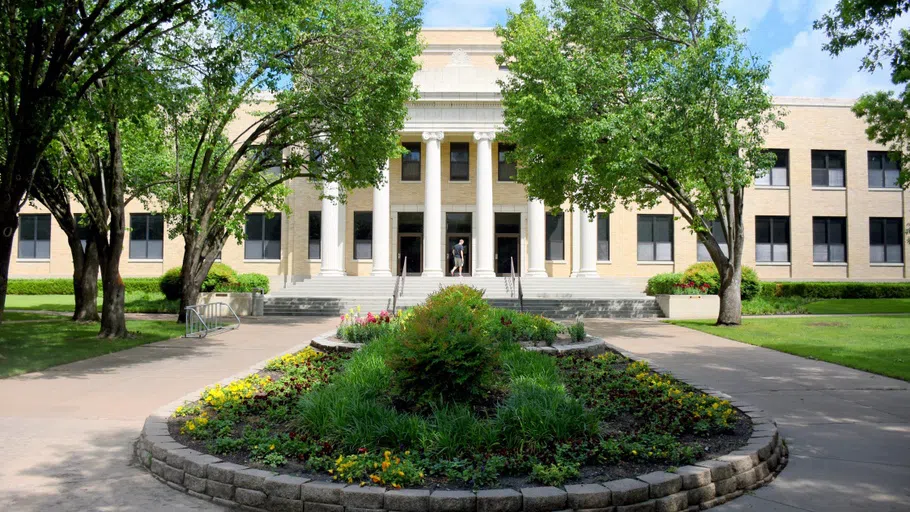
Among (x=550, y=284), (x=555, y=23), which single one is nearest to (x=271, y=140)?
(x=555, y=23)

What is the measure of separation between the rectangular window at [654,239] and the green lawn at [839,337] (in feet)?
38.3

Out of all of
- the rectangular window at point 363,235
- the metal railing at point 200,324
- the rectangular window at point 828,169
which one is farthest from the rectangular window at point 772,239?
the metal railing at point 200,324

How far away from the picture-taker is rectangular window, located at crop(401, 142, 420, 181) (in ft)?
112

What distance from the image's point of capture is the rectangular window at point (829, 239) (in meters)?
35.5

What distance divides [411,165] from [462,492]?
30.2 m

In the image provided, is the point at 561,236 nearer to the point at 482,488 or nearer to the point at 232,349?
the point at 232,349

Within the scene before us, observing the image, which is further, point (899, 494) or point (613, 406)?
point (613, 406)

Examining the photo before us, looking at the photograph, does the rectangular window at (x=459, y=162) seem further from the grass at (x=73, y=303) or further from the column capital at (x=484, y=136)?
the grass at (x=73, y=303)

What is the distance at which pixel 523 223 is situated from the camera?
3400 cm

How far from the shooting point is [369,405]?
6.42 m

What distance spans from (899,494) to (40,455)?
764cm

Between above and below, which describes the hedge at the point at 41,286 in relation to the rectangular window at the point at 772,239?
below

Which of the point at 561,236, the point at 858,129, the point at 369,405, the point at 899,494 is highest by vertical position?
the point at 858,129

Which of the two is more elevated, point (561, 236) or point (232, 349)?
point (561, 236)
